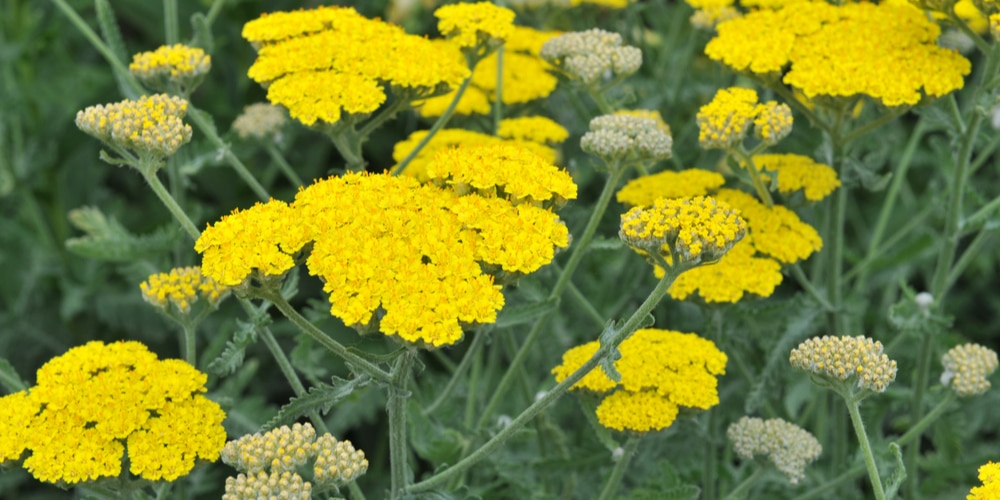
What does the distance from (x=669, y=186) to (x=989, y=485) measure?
1.47 m

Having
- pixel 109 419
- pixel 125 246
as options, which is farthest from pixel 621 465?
pixel 125 246

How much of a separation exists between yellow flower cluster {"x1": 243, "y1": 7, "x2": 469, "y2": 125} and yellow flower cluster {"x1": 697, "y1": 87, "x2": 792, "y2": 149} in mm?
779

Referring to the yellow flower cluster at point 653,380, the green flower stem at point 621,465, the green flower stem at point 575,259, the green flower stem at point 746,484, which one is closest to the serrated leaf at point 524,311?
the green flower stem at point 575,259

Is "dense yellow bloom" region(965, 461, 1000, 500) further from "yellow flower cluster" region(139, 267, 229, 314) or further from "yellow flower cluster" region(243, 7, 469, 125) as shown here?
"yellow flower cluster" region(139, 267, 229, 314)

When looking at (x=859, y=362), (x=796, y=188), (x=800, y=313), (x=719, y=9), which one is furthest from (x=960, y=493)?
(x=719, y=9)

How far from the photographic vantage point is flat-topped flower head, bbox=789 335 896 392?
2803 mm

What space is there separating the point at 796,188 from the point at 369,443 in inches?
101

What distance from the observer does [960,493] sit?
4.18 m

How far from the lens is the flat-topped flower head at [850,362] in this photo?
9.20 feet

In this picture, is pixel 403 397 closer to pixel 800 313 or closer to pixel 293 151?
pixel 800 313

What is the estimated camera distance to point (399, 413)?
2812mm

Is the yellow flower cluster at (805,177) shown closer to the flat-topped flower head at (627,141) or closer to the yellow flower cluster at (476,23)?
the flat-topped flower head at (627,141)

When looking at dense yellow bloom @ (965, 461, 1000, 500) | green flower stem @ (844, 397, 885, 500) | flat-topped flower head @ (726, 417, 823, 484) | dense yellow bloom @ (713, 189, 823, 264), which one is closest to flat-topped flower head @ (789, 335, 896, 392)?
green flower stem @ (844, 397, 885, 500)

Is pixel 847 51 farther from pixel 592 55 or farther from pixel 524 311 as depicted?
pixel 524 311
